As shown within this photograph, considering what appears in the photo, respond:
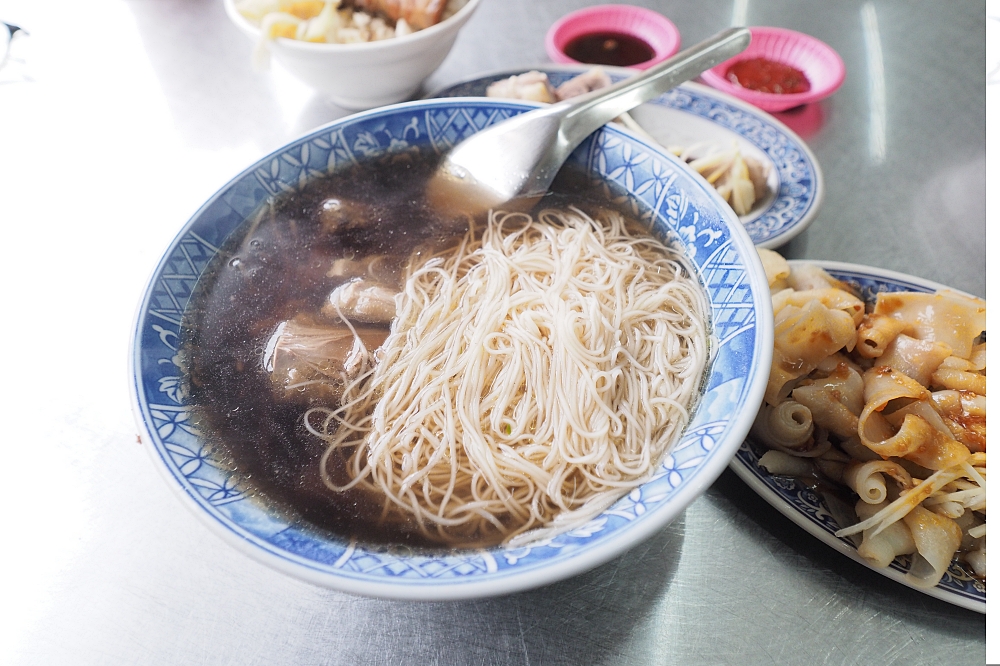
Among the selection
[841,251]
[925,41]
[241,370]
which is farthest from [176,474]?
[925,41]

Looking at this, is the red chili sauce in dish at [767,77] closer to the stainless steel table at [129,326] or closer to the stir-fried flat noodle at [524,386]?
the stainless steel table at [129,326]

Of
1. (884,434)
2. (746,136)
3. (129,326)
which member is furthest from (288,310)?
(746,136)

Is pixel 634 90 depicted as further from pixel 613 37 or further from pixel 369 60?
pixel 613 37

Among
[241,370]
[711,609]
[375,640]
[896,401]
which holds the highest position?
[241,370]

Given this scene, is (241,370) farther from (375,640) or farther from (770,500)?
(770,500)

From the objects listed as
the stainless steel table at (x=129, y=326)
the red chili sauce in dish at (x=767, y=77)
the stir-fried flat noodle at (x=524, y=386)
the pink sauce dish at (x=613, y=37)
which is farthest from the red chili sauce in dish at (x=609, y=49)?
the stir-fried flat noodle at (x=524, y=386)
